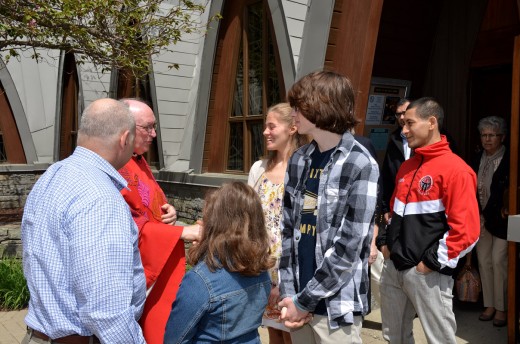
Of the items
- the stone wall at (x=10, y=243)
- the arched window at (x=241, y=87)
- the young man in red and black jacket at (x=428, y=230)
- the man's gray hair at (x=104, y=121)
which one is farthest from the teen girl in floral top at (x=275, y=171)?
the stone wall at (x=10, y=243)

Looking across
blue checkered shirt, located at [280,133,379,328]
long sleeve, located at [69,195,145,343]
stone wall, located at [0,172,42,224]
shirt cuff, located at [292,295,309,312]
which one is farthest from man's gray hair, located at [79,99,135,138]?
stone wall, located at [0,172,42,224]

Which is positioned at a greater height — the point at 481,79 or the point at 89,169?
the point at 481,79

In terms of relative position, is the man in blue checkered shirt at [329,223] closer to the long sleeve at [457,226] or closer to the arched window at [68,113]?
the long sleeve at [457,226]

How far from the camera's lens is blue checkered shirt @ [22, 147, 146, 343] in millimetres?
1743

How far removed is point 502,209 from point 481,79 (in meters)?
2.41

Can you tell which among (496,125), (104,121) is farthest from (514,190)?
(104,121)

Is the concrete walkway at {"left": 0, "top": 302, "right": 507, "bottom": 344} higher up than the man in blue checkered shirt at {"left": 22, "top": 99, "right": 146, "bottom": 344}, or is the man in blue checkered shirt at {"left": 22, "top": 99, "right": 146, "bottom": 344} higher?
the man in blue checkered shirt at {"left": 22, "top": 99, "right": 146, "bottom": 344}

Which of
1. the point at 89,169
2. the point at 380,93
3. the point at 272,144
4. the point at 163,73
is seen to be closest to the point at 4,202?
the point at 163,73

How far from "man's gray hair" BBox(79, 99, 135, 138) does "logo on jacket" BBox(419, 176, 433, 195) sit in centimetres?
199

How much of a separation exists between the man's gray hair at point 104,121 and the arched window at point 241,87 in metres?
4.77

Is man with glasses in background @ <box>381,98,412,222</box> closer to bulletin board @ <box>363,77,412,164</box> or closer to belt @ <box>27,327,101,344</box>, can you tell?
bulletin board @ <box>363,77,412,164</box>

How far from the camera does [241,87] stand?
767 centimetres

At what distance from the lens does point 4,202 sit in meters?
12.7

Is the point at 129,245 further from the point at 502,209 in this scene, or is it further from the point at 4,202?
the point at 4,202
